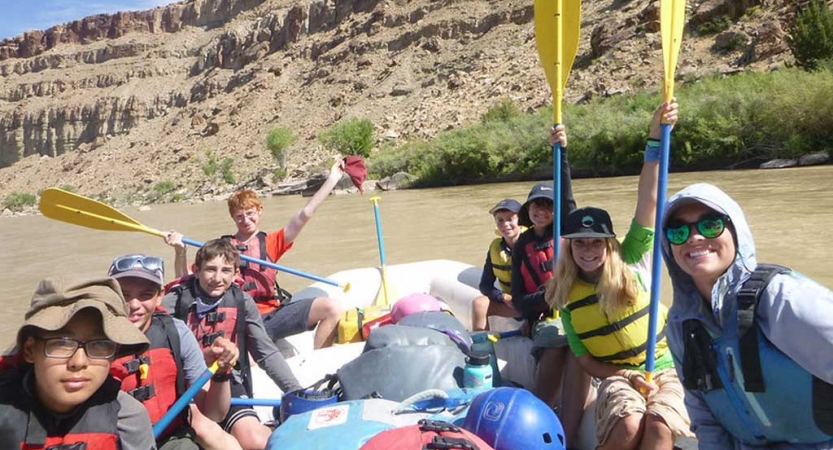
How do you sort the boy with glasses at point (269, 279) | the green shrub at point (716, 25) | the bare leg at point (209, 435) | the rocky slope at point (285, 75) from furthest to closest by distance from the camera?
the rocky slope at point (285, 75) → the green shrub at point (716, 25) → the boy with glasses at point (269, 279) → the bare leg at point (209, 435)

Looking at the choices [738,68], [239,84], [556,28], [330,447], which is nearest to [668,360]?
[330,447]

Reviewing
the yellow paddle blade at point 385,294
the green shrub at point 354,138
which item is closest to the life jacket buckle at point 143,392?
the yellow paddle blade at point 385,294

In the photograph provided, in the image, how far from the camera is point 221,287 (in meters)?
2.35

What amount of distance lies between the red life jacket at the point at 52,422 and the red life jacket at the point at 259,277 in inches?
74.8

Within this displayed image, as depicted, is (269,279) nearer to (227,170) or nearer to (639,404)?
(639,404)

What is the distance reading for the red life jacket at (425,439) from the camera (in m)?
1.39

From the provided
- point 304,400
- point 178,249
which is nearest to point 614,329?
point 304,400

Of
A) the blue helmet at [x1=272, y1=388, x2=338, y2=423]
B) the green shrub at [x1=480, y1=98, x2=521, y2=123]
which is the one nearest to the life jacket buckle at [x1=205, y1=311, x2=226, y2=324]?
the blue helmet at [x1=272, y1=388, x2=338, y2=423]

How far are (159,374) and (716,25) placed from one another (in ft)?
90.7

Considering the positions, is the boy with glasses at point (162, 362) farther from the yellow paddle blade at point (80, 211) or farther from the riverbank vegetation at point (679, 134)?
the riverbank vegetation at point (679, 134)

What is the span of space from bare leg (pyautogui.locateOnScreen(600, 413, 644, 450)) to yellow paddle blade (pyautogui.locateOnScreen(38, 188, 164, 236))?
8.38ft

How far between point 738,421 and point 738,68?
913 inches

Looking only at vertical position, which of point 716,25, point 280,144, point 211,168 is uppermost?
point 716,25

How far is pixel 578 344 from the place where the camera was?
85.3 inches
